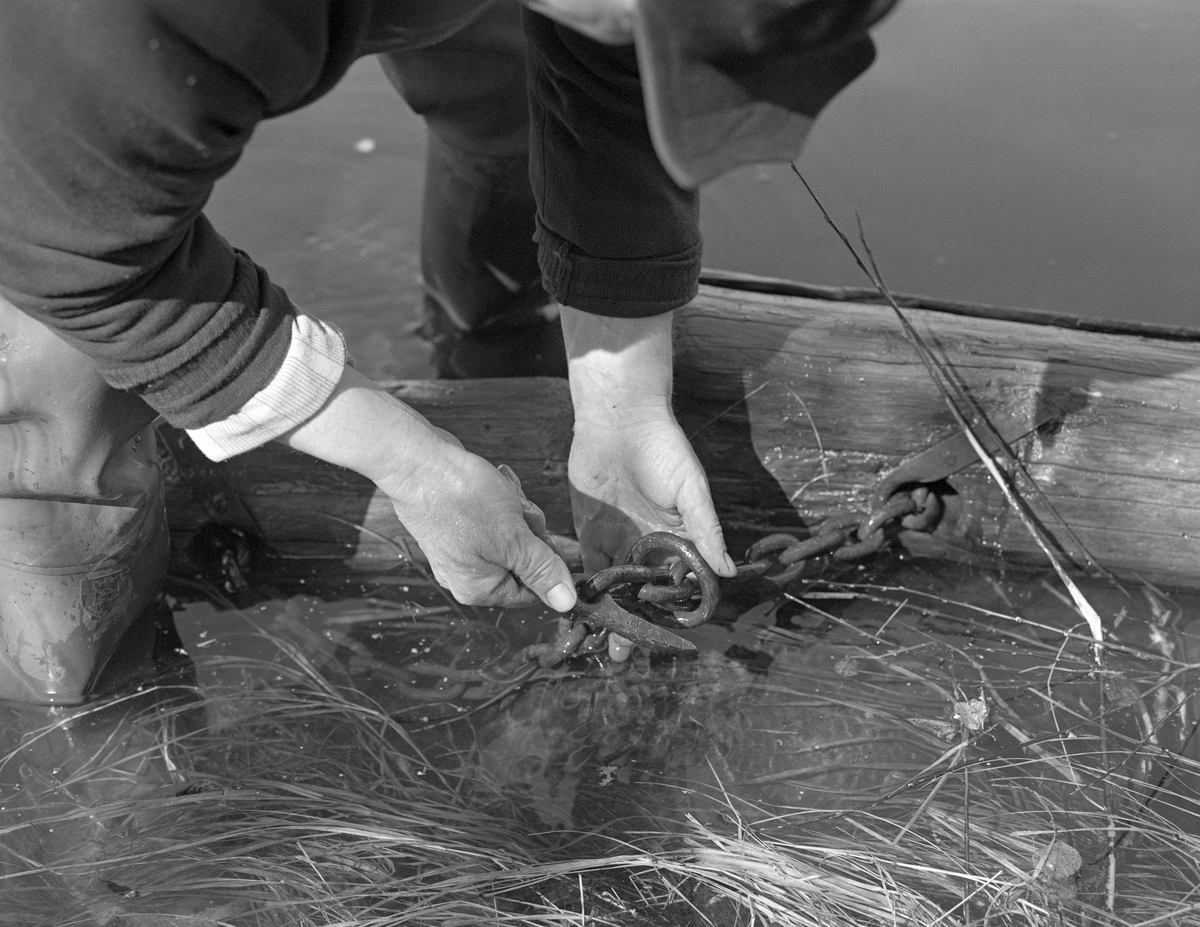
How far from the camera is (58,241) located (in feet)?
5.16

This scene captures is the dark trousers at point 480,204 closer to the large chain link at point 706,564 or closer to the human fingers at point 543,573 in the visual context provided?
the large chain link at point 706,564

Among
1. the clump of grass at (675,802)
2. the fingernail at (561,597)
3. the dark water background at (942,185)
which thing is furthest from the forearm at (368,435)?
the dark water background at (942,185)

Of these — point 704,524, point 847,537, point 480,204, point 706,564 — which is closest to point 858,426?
point 847,537

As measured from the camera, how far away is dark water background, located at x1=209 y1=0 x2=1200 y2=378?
423 centimetres

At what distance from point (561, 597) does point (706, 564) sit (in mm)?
339

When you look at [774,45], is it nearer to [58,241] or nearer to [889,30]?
[58,241]

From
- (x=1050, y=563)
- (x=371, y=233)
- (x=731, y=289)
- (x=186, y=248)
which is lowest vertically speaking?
(x=1050, y=563)

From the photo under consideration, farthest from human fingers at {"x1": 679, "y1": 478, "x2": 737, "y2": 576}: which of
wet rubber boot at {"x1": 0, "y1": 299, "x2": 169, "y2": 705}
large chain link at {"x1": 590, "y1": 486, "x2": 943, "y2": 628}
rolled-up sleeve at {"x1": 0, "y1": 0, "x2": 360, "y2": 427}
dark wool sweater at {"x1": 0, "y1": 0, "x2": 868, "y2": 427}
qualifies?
wet rubber boot at {"x1": 0, "y1": 299, "x2": 169, "y2": 705}

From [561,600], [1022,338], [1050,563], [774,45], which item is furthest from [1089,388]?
[774,45]

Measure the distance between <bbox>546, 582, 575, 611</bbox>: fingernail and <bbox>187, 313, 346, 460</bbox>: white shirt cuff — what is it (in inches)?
25.5

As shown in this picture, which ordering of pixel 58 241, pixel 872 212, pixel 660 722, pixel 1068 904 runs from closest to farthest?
pixel 58 241 → pixel 1068 904 → pixel 660 722 → pixel 872 212

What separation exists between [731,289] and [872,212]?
1784mm

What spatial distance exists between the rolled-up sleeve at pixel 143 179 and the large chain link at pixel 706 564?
0.94m

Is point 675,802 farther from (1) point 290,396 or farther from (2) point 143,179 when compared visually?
(2) point 143,179
